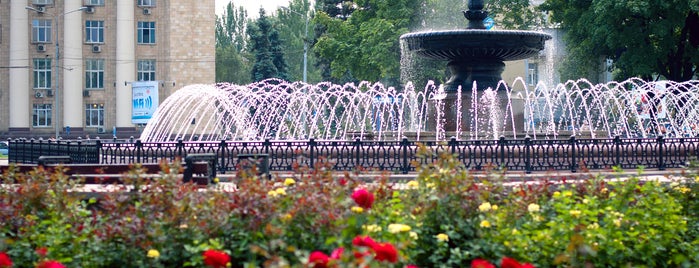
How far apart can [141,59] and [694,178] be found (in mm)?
52665

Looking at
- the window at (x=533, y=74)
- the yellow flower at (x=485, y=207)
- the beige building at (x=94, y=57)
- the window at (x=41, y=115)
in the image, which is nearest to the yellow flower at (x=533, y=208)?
the yellow flower at (x=485, y=207)

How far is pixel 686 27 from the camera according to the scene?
1547 inches

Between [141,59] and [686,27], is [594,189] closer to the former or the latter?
[686,27]

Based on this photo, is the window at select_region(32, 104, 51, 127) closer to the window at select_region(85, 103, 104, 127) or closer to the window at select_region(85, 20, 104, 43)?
the window at select_region(85, 103, 104, 127)

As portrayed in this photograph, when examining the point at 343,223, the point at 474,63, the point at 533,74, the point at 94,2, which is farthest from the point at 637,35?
the point at 94,2

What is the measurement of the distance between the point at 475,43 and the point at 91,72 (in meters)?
41.7

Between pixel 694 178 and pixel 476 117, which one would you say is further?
pixel 476 117

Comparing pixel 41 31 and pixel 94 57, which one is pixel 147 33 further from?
pixel 41 31

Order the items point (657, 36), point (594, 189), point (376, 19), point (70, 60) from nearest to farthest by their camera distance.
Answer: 1. point (594, 189)
2. point (657, 36)
3. point (376, 19)
4. point (70, 60)

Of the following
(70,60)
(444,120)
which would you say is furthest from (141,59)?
(444,120)

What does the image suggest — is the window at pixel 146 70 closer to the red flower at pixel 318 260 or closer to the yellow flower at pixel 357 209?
the yellow flower at pixel 357 209

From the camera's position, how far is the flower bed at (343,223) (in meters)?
7.69

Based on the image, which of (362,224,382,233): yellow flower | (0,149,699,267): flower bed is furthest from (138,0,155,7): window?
(362,224,382,233): yellow flower

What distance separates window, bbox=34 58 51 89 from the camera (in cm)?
5997
